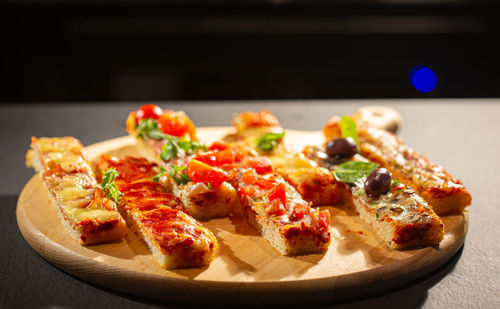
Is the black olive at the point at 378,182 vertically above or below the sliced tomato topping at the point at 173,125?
above

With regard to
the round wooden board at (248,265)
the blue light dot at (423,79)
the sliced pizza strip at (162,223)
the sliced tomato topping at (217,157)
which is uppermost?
the sliced tomato topping at (217,157)

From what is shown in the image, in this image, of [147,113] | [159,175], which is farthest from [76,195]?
[147,113]

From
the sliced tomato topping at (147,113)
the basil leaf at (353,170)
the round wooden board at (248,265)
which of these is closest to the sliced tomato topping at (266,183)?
the round wooden board at (248,265)

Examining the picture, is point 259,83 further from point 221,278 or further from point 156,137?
point 221,278

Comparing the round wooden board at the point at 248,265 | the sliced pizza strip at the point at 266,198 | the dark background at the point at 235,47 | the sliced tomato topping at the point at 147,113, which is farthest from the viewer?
the dark background at the point at 235,47

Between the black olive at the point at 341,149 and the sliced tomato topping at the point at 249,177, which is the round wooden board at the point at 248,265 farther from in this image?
the black olive at the point at 341,149

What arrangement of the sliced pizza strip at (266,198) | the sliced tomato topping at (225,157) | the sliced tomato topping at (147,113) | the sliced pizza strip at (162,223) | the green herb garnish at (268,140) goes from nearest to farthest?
the sliced pizza strip at (162,223) → the sliced pizza strip at (266,198) → the sliced tomato topping at (225,157) → the green herb garnish at (268,140) → the sliced tomato topping at (147,113)

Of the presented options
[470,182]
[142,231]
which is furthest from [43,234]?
[470,182]
